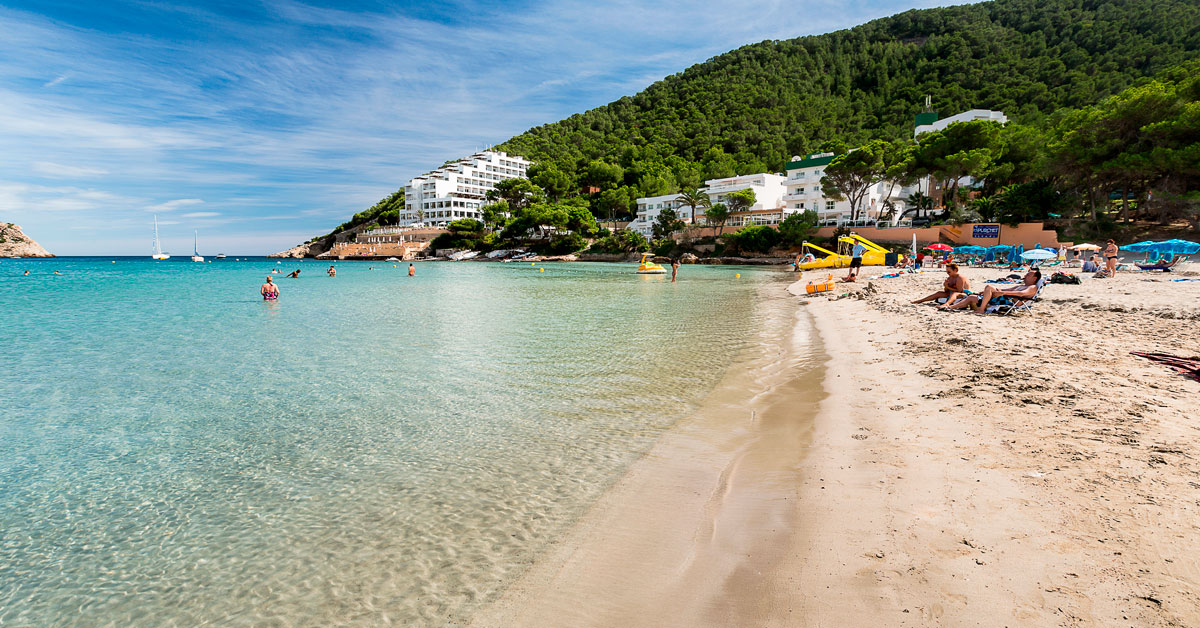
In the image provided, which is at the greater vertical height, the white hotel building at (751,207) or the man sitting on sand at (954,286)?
the white hotel building at (751,207)

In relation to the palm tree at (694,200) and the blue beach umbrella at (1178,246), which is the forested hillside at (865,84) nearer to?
the palm tree at (694,200)

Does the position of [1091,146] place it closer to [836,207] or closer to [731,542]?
[836,207]

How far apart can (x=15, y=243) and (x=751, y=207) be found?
712 feet

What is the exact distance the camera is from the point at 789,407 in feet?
23.5

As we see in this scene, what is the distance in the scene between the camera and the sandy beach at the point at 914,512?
2.90m

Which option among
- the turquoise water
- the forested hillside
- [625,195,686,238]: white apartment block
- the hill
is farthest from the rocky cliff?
the turquoise water

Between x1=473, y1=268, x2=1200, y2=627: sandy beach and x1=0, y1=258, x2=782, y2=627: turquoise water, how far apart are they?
0.70 meters

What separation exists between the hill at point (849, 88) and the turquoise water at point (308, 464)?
91819mm

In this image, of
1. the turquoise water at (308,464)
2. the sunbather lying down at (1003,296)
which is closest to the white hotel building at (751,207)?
the sunbather lying down at (1003,296)

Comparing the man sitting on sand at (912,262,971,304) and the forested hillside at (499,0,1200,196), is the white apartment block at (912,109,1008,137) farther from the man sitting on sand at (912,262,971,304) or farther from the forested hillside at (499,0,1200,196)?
the man sitting on sand at (912,262,971,304)

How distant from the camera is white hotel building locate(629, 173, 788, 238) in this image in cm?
7600

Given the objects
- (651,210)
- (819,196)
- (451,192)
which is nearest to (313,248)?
(451,192)

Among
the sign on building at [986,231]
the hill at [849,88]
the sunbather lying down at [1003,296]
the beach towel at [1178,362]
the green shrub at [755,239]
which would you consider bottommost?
the beach towel at [1178,362]

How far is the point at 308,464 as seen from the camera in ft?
18.7
